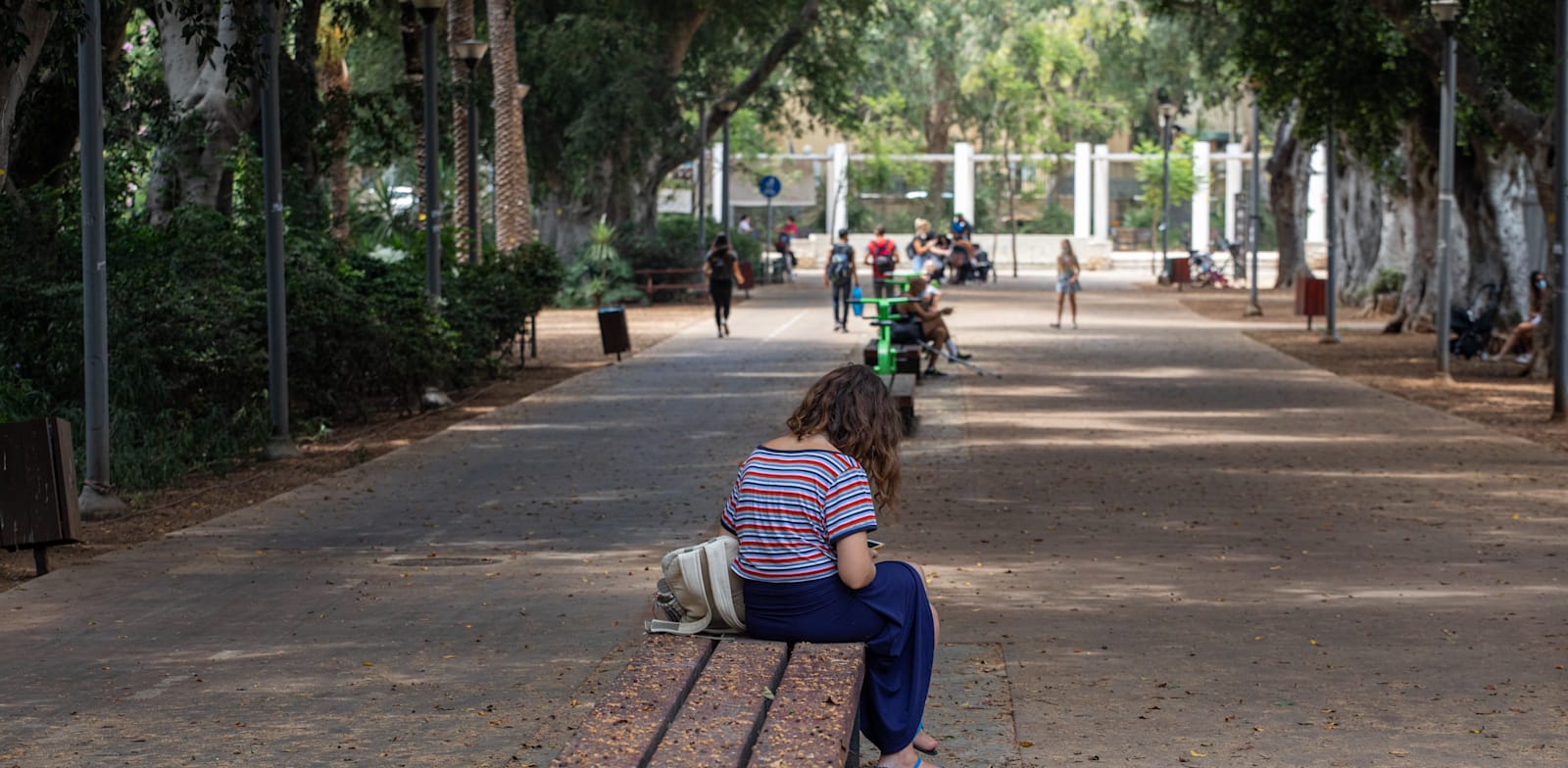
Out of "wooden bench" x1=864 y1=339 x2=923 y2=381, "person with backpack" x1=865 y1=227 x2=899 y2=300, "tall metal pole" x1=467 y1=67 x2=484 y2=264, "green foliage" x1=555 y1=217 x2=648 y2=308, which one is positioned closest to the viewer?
"wooden bench" x1=864 y1=339 x2=923 y2=381

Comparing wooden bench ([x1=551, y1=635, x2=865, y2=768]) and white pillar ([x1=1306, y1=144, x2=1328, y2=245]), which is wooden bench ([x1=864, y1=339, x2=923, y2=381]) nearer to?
wooden bench ([x1=551, y1=635, x2=865, y2=768])

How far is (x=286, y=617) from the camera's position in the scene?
28.8 feet

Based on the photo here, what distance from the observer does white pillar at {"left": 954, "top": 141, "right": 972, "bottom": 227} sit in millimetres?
77375

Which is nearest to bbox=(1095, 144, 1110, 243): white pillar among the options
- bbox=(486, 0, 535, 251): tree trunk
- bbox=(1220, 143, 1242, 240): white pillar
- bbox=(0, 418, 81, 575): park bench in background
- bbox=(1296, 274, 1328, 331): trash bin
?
bbox=(1220, 143, 1242, 240): white pillar

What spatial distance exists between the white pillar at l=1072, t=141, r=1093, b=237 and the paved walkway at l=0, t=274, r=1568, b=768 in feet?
197

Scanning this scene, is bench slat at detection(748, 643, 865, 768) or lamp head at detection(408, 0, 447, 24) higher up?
lamp head at detection(408, 0, 447, 24)

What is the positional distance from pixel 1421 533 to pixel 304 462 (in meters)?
8.13

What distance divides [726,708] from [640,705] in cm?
22

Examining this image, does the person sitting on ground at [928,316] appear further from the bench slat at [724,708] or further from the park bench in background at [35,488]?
the bench slat at [724,708]

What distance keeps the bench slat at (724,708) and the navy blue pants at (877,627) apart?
10 centimetres

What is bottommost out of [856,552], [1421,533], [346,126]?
[1421,533]

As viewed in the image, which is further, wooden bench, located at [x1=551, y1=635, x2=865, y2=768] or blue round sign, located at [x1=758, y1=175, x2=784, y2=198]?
blue round sign, located at [x1=758, y1=175, x2=784, y2=198]

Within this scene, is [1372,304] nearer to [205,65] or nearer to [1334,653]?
[205,65]

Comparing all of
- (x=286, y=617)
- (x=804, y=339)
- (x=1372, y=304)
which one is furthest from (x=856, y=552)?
A: (x=1372, y=304)
